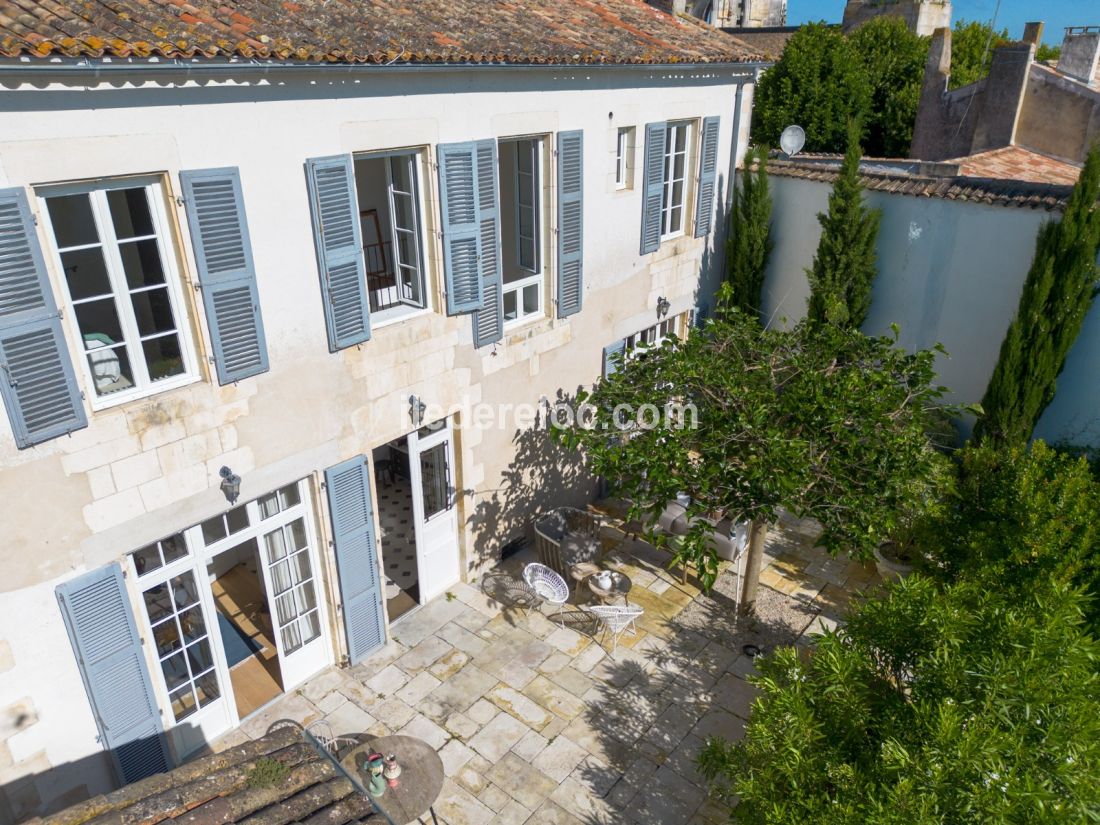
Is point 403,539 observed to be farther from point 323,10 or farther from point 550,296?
point 323,10

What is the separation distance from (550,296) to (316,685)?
529cm

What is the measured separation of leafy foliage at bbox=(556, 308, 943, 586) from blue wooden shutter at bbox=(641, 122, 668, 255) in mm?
2565

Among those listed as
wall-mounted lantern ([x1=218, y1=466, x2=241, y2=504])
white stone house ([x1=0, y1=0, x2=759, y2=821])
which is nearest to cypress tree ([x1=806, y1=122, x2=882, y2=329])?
white stone house ([x1=0, y1=0, x2=759, y2=821])

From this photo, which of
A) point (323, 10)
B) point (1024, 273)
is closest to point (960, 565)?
point (1024, 273)

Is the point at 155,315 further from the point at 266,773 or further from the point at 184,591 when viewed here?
the point at 266,773


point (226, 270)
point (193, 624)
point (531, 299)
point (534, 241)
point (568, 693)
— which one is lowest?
point (568, 693)

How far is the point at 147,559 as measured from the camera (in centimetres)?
683

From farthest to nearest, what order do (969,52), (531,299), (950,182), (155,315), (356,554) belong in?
(969,52), (950,182), (531,299), (356,554), (155,315)

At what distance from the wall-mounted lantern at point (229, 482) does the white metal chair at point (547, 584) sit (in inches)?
142

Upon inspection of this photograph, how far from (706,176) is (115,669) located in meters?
9.94

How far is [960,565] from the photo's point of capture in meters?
7.75

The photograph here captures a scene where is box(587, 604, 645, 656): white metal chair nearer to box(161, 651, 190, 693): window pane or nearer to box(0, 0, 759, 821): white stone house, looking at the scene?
box(0, 0, 759, 821): white stone house

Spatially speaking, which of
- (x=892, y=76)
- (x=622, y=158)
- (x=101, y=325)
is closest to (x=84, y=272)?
(x=101, y=325)

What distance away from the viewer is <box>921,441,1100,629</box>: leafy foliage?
270 inches
